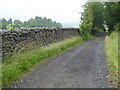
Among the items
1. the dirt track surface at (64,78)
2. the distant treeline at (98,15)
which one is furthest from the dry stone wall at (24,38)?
the distant treeline at (98,15)

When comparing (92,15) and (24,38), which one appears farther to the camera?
(92,15)

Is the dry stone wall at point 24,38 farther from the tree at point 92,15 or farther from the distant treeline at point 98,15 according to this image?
the tree at point 92,15

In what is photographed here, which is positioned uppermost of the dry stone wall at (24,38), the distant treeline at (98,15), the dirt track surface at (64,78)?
the distant treeline at (98,15)

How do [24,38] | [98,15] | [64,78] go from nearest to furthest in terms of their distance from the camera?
[64,78] < [24,38] < [98,15]

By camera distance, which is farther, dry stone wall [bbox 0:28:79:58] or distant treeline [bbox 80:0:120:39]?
distant treeline [bbox 80:0:120:39]

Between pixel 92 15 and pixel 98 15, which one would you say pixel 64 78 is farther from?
pixel 98 15

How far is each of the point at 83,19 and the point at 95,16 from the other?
9854mm

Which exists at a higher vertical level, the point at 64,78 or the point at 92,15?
the point at 92,15

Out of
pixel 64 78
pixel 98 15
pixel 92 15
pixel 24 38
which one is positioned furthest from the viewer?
pixel 98 15

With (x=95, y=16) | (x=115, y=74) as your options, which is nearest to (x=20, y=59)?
(x=115, y=74)

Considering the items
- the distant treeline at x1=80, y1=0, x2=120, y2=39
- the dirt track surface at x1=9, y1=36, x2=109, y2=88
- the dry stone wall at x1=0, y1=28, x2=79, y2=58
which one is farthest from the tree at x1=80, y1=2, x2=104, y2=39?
the dirt track surface at x1=9, y1=36, x2=109, y2=88

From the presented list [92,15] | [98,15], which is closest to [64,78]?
[92,15]

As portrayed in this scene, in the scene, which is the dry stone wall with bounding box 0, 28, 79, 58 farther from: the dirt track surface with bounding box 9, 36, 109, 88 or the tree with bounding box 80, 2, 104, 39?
the tree with bounding box 80, 2, 104, 39

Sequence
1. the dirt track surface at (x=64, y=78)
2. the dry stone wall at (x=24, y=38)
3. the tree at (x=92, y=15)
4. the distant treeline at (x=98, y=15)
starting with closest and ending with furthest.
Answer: the dirt track surface at (x=64, y=78)
the dry stone wall at (x=24, y=38)
the distant treeline at (x=98, y=15)
the tree at (x=92, y=15)
